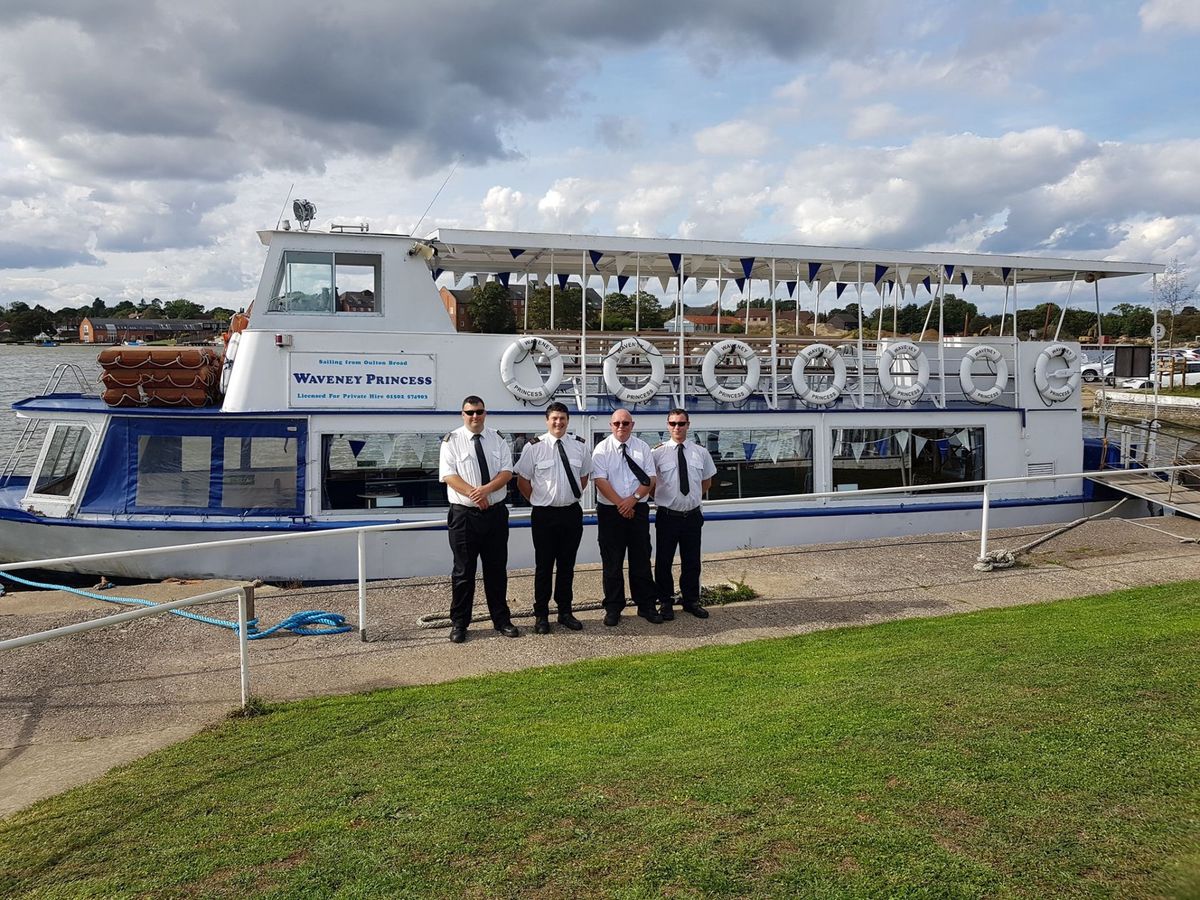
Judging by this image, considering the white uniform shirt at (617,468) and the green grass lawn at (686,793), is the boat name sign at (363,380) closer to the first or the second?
the white uniform shirt at (617,468)

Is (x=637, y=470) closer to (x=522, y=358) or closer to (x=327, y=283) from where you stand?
Answer: (x=522, y=358)

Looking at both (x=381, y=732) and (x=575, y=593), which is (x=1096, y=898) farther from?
(x=575, y=593)

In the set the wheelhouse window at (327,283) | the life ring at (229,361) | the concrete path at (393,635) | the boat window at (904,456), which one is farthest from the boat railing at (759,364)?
the life ring at (229,361)

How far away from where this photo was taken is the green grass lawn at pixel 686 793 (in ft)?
8.83

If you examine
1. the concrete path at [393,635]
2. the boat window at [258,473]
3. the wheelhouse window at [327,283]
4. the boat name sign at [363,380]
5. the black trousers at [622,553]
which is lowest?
the concrete path at [393,635]

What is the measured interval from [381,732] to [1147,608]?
5.42 m

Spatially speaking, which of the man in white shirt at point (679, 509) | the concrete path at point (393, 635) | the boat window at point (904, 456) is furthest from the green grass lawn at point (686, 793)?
the boat window at point (904, 456)

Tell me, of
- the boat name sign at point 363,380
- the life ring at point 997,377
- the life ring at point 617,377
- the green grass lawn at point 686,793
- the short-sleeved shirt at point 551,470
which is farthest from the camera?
the life ring at point 997,377

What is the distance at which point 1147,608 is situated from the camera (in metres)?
6.05

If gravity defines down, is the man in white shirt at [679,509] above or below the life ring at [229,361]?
below

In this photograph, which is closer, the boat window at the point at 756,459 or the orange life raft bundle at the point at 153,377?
the orange life raft bundle at the point at 153,377

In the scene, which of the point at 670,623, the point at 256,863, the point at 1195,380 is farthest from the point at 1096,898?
the point at 1195,380

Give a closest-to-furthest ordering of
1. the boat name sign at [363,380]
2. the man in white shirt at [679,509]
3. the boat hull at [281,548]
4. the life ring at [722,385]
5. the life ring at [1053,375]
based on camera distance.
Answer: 1. the man in white shirt at [679,509]
2. the boat hull at [281,548]
3. the boat name sign at [363,380]
4. the life ring at [722,385]
5. the life ring at [1053,375]

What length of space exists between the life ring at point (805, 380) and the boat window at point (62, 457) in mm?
8707
